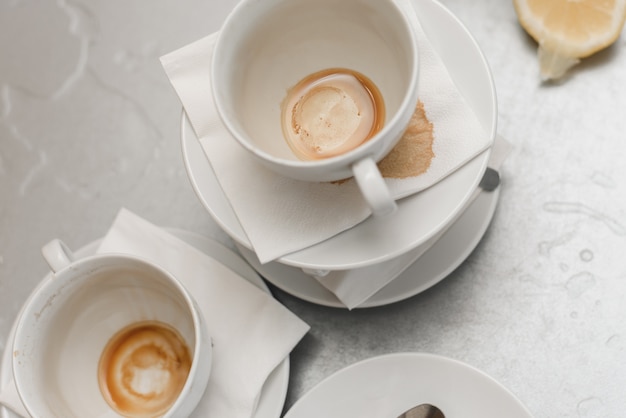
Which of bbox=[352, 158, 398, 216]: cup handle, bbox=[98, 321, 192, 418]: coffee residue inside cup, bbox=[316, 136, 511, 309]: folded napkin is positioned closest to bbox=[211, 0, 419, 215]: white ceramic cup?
bbox=[352, 158, 398, 216]: cup handle

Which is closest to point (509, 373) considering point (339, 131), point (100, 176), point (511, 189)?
point (511, 189)

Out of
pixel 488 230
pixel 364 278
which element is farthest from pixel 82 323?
pixel 488 230

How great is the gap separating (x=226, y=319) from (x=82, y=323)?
0.43 ft

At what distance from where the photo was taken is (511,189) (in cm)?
74

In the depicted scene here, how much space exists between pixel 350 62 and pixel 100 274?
0.91ft

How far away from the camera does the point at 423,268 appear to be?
68 cm

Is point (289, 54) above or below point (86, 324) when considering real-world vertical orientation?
above

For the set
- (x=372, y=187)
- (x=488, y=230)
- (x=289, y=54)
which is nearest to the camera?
(x=372, y=187)

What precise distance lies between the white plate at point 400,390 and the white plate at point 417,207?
0.13m

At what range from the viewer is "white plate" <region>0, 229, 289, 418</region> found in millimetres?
667

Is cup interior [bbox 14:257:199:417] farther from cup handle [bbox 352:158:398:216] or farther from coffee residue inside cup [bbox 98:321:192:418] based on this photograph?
cup handle [bbox 352:158:398:216]

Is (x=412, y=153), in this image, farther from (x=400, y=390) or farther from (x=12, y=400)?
(x=12, y=400)

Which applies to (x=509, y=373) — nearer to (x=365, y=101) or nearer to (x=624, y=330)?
(x=624, y=330)

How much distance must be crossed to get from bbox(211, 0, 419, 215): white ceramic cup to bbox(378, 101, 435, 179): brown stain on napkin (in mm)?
22
